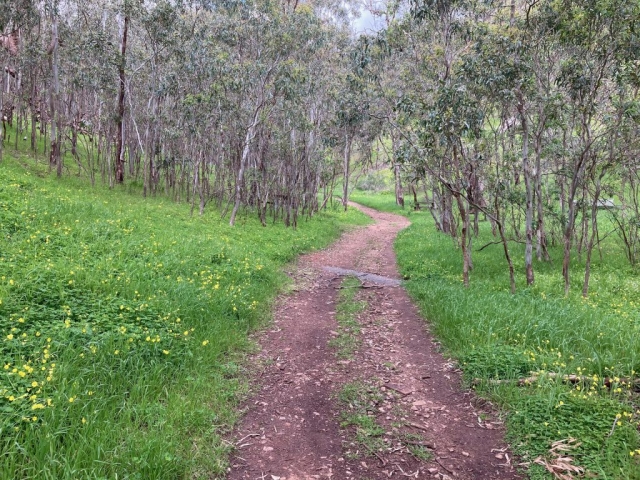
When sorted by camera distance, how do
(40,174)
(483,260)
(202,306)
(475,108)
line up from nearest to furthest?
(202,306) → (475,108) → (483,260) → (40,174)

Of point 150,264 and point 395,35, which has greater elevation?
point 395,35

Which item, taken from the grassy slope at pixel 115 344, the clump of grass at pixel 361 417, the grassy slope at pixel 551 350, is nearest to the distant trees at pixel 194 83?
the grassy slope at pixel 115 344

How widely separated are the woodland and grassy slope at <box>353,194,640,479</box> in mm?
72

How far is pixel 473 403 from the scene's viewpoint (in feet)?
15.8

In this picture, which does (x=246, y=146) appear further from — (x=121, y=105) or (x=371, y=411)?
(x=371, y=411)

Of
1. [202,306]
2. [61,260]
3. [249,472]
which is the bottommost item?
[249,472]

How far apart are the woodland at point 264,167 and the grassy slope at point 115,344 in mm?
33

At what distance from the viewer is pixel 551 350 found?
552cm

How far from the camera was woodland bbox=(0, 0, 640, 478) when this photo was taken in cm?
479

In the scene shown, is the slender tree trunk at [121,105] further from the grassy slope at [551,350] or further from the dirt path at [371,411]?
the grassy slope at [551,350]

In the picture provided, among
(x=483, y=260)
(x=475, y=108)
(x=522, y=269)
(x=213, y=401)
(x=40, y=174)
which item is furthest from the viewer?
(x=40, y=174)

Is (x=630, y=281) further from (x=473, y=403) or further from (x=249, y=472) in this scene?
(x=249, y=472)

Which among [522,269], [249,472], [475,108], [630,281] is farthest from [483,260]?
[249,472]

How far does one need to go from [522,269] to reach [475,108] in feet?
17.1
